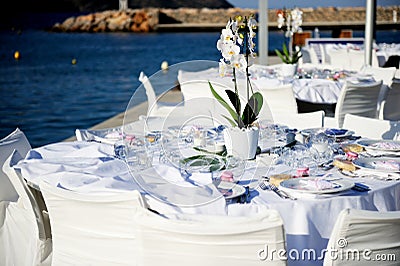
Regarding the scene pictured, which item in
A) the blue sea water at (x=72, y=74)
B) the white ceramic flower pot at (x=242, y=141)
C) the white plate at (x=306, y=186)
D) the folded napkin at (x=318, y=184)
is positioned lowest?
the blue sea water at (x=72, y=74)

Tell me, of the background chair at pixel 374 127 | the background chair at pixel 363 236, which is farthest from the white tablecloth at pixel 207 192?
the background chair at pixel 374 127

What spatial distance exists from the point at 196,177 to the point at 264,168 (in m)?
0.32

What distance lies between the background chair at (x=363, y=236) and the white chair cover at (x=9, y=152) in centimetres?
152

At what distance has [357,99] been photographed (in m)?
4.67

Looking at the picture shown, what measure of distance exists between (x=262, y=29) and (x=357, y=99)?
3776 mm

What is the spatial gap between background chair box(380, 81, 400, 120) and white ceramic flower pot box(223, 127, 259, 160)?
97.3 inches

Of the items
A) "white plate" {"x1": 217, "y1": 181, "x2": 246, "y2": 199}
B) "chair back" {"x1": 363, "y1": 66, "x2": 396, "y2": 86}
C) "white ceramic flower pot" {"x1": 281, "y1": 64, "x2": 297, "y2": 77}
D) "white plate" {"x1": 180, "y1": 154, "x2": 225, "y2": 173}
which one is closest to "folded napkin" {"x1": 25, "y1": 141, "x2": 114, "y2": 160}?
"white plate" {"x1": 180, "y1": 154, "x2": 225, "y2": 173}

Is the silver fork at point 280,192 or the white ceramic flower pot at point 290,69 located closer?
the silver fork at point 280,192

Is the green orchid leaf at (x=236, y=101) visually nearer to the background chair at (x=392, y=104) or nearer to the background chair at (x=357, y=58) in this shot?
the background chair at (x=392, y=104)

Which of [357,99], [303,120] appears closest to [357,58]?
[357,99]

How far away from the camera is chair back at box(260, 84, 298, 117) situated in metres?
4.49

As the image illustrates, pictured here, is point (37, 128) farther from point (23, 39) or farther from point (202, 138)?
point (23, 39)

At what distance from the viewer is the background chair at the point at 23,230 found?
8.63 ft

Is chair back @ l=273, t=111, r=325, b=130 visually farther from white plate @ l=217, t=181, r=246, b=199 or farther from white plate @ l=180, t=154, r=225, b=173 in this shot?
white plate @ l=217, t=181, r=246, b=199
